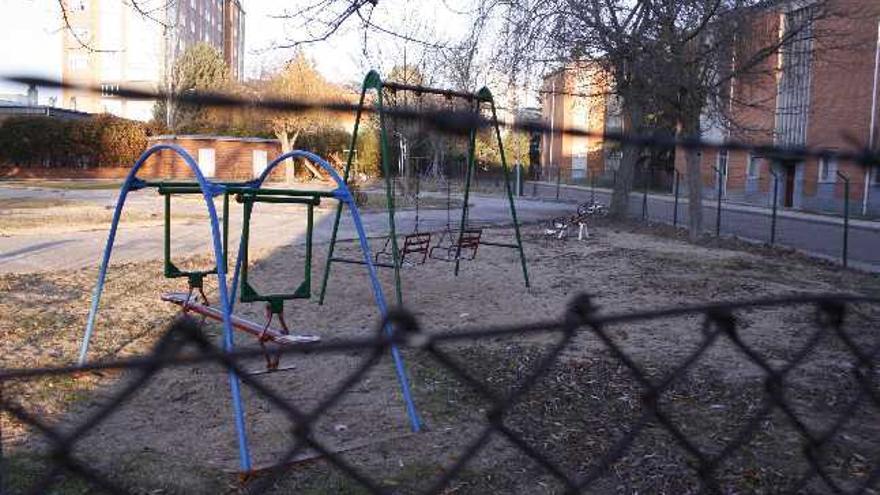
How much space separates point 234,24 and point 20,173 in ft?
102

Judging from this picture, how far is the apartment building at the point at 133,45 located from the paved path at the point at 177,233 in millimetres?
2642

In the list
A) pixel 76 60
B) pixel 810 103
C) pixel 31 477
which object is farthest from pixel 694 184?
pixel 76 60

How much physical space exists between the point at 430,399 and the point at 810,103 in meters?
24.7

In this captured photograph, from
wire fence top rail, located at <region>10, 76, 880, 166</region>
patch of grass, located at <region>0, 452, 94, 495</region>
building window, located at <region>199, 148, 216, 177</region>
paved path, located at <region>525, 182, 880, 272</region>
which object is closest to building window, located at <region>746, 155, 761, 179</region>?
paved path, located at <region>525, 182, 880, 272</region>

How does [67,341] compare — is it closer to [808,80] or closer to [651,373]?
[651,373]

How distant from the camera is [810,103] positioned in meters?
26.3

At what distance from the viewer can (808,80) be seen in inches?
1091

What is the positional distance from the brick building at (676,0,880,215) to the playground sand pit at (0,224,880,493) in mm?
7968

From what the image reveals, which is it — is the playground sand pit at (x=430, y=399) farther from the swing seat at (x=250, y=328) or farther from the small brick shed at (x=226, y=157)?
the small brick shed at (x=226, y=157)

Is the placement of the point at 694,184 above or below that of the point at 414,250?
above

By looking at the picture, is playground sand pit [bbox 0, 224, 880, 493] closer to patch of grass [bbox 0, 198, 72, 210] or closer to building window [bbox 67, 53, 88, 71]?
building window [bbox 67, 53, 88, 71]

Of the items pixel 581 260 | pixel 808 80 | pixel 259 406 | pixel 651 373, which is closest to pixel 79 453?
pixel 259 406

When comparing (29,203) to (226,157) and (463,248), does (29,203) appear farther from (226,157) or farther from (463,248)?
(226,157)

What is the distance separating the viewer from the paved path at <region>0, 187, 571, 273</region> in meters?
12.1
